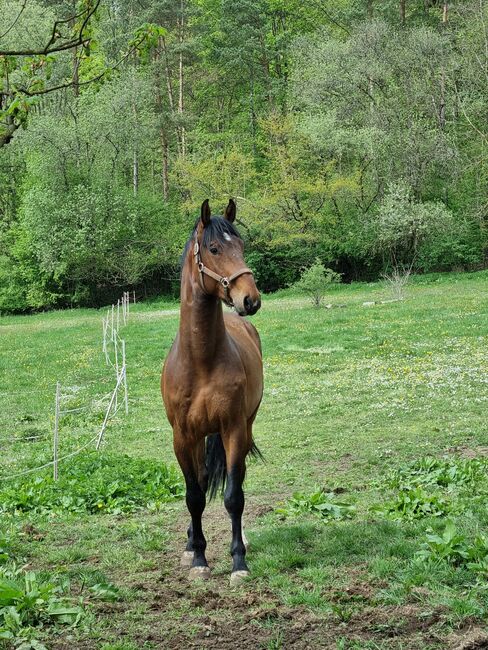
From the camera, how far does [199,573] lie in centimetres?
566

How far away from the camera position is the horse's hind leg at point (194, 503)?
5.76 m

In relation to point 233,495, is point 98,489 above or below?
below

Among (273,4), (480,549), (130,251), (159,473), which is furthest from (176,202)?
(480,549)

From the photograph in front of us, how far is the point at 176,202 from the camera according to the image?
56.4 m

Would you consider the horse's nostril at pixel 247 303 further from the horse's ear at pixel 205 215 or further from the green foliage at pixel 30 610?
the green foliage at pixel 30 610

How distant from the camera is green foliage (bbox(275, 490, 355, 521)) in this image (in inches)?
274

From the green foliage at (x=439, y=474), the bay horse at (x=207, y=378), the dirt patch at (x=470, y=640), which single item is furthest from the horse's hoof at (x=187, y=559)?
the green foliage at (x=439, y=474)

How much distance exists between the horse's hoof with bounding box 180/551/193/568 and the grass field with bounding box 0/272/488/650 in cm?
19

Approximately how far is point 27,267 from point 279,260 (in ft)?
60.9

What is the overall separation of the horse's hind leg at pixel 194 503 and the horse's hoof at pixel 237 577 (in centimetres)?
29

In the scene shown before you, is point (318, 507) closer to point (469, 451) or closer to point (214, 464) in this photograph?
point (214, 464)

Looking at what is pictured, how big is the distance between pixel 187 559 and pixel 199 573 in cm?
37

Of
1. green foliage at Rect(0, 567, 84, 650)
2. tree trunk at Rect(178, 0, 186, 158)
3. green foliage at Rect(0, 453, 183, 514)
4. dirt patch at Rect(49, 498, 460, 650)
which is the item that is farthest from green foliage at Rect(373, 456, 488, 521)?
tree trunk at Rect(178, 0, 186, 158)

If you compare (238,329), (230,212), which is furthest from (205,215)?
(238,329)
